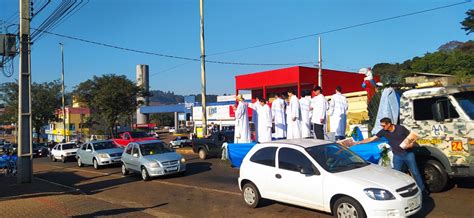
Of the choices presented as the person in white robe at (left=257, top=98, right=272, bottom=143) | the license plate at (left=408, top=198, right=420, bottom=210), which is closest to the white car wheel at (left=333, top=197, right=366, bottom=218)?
the license plate at (left=408, top=198, right=420, bottom=210)

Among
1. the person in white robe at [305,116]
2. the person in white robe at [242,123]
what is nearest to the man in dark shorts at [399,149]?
the person in white robe at [305,116]

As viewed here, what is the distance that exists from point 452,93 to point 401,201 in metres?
3.47

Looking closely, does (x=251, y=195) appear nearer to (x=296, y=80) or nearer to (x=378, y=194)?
(x=378, y=194)

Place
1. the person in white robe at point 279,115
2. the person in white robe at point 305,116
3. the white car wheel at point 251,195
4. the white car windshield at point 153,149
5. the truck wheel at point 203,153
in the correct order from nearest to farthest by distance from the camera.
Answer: the white car wheel at point 251,195 < the person in white robe at point 305,116 < the person in white robe at point 279,115 < the white car windshield at point 153,149 < the truck wheel at point 203,153

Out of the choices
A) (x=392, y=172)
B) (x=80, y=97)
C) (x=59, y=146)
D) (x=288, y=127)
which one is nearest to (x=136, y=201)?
(x=288, y=127)

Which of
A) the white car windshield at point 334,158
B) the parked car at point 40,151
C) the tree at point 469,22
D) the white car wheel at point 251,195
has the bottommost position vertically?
the parked car at point 40,151

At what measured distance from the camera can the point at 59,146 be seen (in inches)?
1195

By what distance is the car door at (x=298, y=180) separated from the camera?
749 centimetres

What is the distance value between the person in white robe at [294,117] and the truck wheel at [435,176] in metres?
4.58

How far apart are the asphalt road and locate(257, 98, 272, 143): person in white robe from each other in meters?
1.76

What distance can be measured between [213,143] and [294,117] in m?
8.30

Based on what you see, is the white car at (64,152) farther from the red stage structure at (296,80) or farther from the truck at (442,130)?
the truck at (442,130)

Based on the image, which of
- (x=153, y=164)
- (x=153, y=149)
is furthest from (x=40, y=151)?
(x=153, y=164)

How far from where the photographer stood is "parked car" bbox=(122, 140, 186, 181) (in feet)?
49.5
